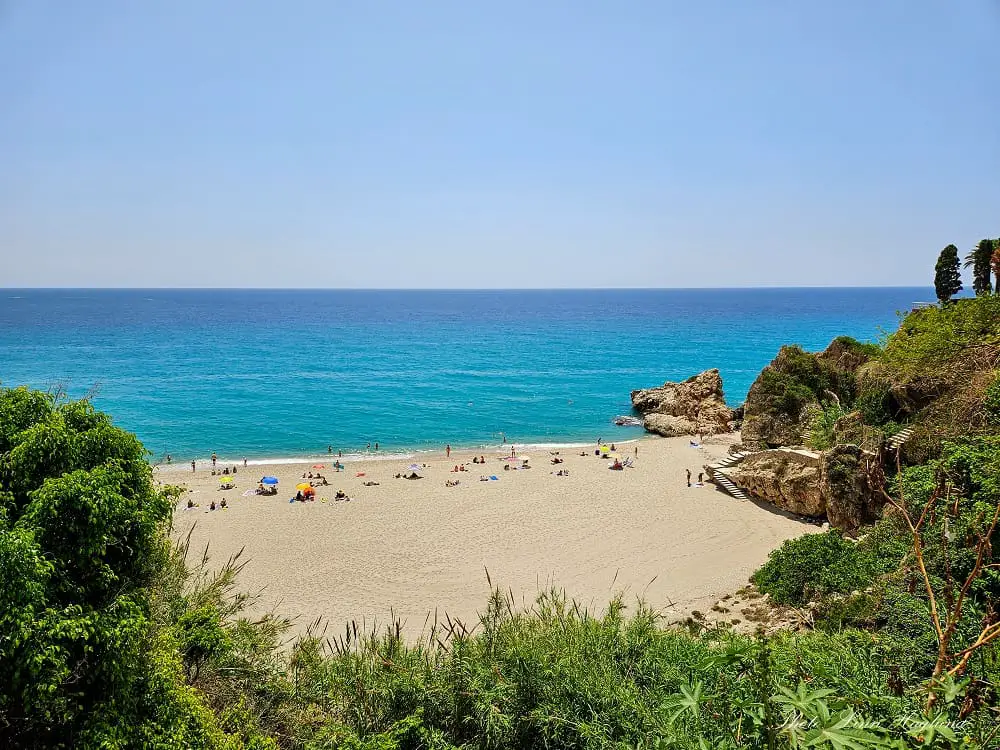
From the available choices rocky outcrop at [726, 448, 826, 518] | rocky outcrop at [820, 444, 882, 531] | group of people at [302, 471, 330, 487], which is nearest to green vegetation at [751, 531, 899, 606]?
rocky outcrop at [820, 444, 882, 531]

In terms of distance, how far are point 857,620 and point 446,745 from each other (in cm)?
914

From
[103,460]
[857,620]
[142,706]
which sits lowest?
[857,620]

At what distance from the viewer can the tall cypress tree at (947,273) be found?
33906 mm

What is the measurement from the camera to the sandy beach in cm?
1878

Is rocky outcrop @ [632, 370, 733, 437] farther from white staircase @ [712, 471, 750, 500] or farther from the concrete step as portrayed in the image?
the concrete step

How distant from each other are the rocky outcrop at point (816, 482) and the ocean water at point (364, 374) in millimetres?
7511

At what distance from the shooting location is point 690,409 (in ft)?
148

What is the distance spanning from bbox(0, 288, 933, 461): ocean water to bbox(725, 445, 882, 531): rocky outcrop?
296 inches

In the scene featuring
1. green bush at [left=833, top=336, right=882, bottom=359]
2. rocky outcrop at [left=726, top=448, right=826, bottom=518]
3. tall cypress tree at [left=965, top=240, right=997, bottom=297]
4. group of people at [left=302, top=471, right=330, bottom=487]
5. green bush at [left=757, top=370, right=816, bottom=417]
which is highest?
tall cypress tree at [left=965, top=240, right=997, bottom=297]

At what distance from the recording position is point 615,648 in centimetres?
942

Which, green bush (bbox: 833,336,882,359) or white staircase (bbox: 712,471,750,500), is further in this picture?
green bush (bbox: 833,336,882,359)

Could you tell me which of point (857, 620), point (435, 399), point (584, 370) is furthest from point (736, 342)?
point (857, 620)

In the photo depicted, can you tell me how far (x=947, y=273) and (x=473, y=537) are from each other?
108ft

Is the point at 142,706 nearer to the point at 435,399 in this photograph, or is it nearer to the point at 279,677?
the point at 279,677
